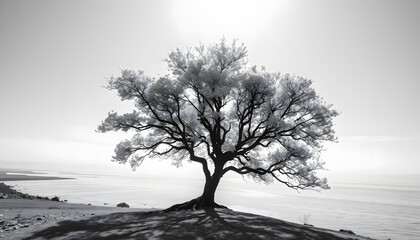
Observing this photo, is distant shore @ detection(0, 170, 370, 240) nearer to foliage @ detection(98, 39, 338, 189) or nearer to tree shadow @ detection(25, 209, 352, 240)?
tree shadow @ detection(25, 209, 352, 240)

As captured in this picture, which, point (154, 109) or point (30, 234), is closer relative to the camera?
point (30, 234)

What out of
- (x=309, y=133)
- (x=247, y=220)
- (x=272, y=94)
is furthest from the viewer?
(x=309, y=133)

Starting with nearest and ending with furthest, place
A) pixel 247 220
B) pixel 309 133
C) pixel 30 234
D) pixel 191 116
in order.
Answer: pixel 30 234 < pixel 247 220 < pixel 309 133 < pixel 191 116

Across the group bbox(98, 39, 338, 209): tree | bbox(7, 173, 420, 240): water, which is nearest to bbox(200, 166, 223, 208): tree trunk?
bbox(98, 39, 338, 209): tree

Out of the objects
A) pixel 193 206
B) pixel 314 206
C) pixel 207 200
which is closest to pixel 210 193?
pixel 207 200

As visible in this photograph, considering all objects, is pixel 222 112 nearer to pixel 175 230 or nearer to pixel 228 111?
pixel 228 111

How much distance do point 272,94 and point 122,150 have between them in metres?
13.3

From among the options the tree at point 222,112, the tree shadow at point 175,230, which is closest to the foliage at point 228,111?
the tree at point 222,112

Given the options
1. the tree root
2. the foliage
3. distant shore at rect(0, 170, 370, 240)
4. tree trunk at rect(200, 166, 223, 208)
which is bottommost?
distant shore at rect(0, 170, 370, 240)

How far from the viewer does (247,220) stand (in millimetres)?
16688

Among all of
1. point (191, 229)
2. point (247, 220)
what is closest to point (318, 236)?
point (247, 220)

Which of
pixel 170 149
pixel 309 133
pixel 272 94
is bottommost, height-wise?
pixel 170 149

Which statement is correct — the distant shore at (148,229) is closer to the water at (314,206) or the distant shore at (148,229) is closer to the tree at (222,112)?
the tree at (222,112)

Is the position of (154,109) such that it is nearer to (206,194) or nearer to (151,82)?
(151,82)
